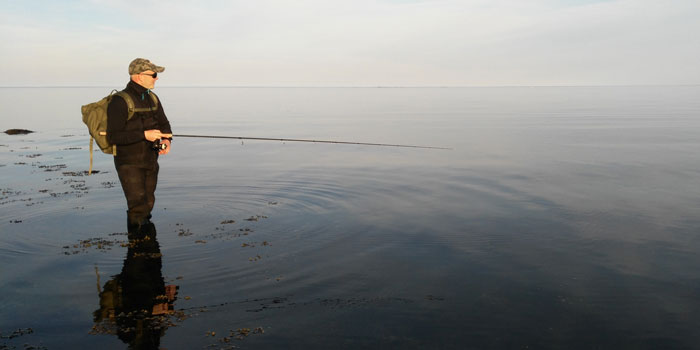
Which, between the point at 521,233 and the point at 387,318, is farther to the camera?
the point at 521,233

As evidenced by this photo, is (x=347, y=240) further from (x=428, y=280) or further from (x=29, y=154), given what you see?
(x=29, y=154)

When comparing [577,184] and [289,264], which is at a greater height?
[577,184]

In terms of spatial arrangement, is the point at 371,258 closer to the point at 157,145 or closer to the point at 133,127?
the point at 157,145

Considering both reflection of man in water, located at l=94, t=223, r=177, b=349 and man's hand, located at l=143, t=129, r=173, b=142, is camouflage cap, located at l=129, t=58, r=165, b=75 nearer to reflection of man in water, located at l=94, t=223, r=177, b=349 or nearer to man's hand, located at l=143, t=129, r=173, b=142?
man's hand, located at l=143, t=129, r=173, b=142

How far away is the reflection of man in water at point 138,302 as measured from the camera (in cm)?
526

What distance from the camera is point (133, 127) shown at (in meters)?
8.13

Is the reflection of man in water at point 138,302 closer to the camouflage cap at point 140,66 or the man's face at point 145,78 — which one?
the man's face at point 145,78

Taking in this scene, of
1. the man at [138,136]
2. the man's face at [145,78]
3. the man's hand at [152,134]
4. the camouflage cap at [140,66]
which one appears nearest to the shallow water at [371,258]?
the man at [138,136]

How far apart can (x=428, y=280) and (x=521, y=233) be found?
10.1 ft

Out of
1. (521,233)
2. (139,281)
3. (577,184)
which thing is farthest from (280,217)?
(577,184)

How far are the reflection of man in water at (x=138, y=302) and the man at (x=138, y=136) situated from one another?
0.91 m

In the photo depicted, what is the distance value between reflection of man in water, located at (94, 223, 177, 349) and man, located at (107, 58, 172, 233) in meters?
0.91

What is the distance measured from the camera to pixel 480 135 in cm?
2898

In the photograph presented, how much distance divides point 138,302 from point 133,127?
3.22 metres
